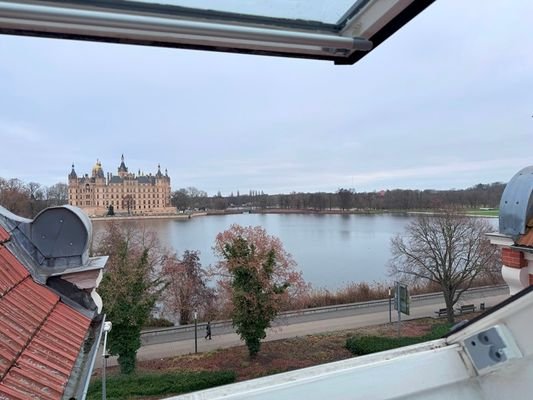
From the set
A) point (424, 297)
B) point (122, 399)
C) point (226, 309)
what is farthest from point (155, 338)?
point (424, 297)

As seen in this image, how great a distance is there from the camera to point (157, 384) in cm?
1043

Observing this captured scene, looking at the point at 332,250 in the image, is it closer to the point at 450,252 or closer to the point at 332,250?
the point at 332,250

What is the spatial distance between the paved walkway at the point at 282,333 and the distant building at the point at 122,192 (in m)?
52.8

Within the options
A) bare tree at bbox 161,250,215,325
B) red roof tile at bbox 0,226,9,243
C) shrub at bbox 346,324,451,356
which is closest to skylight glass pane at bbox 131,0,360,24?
red roof tile at bbox 0,226,9,243

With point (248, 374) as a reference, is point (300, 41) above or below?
above

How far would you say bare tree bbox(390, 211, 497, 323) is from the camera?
17859 millimetres

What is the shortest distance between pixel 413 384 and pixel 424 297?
23.8 metres

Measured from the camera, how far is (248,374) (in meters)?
12.3

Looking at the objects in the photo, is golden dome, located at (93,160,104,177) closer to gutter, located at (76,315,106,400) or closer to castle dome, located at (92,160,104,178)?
castle dome, located at (92,160,104,178)

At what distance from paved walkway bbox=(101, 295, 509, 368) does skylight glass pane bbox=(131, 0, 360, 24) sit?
50.4 feet

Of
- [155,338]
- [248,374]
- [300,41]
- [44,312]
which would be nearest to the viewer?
[300,41]

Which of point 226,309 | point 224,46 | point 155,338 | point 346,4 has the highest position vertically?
point 346,4

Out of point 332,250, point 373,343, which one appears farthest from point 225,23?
point 332,250

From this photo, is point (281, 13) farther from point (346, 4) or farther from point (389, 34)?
point (389, 34)
